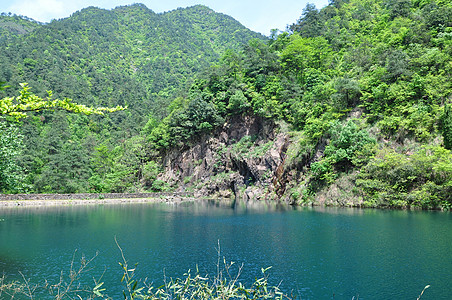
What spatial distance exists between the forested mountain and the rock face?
11.3 metres

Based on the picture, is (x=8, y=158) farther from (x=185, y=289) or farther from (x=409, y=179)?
(x=409, y=179)

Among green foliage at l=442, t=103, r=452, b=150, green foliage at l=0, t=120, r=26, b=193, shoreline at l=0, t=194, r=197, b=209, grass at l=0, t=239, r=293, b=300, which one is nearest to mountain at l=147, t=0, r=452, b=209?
green foliage at l=442, t=103, r=452, b=150

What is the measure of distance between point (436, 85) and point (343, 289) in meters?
33.5

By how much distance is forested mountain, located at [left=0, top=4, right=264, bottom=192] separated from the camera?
61.2m

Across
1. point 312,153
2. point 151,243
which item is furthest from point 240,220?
point 312,153

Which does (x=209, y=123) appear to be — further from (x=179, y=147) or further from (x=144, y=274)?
(x=144, y=274)

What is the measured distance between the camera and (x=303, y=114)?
169 feet

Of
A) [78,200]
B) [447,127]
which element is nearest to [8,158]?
[78,200]

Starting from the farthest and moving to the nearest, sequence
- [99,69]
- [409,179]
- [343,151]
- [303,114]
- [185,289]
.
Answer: [99,69] < [303,114] < [343,151] < [409,179] < [185,289]

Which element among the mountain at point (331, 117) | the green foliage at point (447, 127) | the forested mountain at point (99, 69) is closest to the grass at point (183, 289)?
the mountain at point (331, 117)

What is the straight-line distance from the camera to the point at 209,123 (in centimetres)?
6350

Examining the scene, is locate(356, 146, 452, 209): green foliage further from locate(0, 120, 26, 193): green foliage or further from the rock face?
locate(0, 120, 26, 193): green foliage

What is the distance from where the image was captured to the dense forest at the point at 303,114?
36.6 metres

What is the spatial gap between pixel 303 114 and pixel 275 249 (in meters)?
34.8
